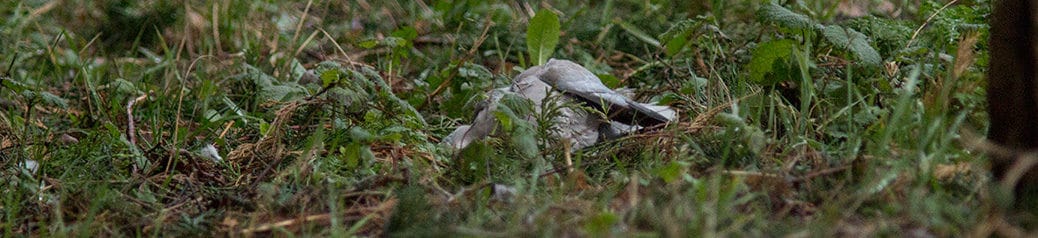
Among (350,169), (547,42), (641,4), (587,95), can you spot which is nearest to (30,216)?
(350,169)

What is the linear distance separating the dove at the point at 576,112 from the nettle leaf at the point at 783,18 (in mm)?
322

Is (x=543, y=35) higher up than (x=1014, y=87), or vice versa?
(x=1014, y=87)

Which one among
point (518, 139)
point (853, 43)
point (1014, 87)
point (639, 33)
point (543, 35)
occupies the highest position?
point (1014, 87)

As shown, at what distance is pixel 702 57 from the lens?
3.35m

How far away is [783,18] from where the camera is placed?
2801 mm

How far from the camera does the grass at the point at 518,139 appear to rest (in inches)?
77.8

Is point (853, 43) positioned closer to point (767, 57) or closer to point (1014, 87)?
point (767, 57)

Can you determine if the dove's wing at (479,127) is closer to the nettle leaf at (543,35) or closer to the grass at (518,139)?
the grass at (518,139)

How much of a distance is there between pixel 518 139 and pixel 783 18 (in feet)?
2.52

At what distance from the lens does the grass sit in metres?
1.98

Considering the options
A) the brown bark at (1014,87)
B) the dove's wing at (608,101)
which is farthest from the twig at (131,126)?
the brown bark at (1014,87)

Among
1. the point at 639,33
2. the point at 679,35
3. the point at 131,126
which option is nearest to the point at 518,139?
the point at 679,35

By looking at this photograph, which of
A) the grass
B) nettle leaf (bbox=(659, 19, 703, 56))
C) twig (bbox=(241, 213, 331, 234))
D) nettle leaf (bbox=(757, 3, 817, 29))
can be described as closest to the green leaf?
the grass

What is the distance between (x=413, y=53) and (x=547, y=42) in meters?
0.75
